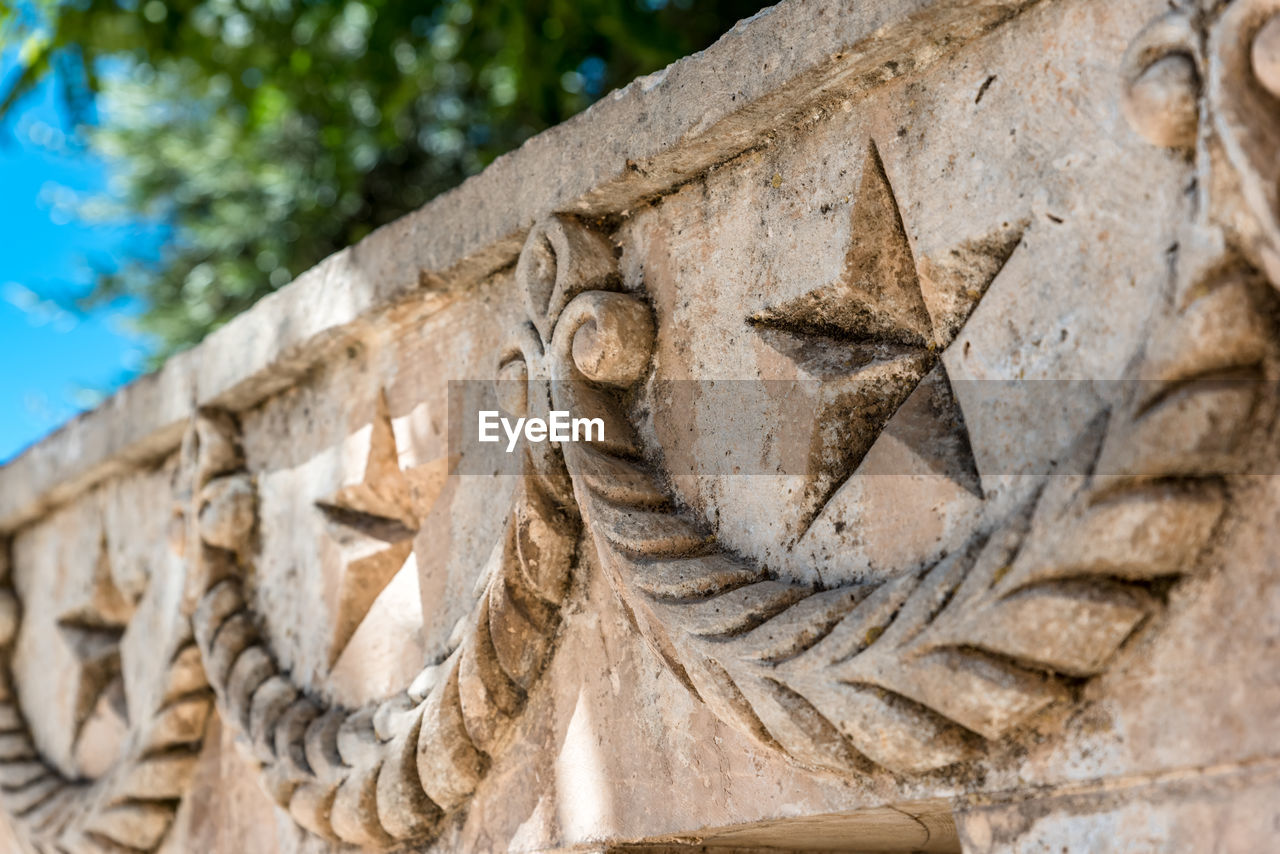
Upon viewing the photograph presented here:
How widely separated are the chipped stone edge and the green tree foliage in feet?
5.39

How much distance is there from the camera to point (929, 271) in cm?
151

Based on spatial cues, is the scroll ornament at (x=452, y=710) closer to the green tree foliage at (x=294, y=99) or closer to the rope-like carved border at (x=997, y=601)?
the rope-like carved border at (x=997, y=601)

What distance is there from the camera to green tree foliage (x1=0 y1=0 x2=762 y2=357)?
166 inches

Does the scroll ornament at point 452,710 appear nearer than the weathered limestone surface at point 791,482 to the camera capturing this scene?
No

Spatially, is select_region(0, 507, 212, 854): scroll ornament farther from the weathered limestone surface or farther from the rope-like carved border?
the rope-like carved border

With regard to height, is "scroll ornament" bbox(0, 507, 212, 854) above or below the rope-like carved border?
below

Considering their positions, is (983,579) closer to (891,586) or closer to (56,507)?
(891,586)

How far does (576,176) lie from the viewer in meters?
1.91

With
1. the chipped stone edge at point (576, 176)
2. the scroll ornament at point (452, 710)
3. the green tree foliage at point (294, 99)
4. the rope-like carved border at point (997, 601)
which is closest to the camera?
the rope-like carved border at point (997, 601)

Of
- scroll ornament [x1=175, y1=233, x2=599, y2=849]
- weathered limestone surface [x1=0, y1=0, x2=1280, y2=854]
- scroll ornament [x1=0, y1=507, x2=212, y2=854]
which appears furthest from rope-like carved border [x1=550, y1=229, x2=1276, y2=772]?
scroll ornament [x1=0, y1=507, x2=212, y2=854]

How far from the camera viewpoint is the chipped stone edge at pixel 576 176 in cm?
155

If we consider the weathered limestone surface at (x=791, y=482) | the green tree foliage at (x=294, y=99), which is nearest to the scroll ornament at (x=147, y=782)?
the weathered limestone surface at (x=791, y=482)

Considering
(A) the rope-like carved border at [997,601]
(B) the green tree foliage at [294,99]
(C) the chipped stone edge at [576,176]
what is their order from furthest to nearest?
1. (B) the green tree foliage at [294,99]
2. (C) the chipped stone edge at [576,176]
3. (A) the rope-like carved border at [997,601]

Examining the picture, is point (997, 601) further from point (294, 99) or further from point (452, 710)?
point (294, 99)
